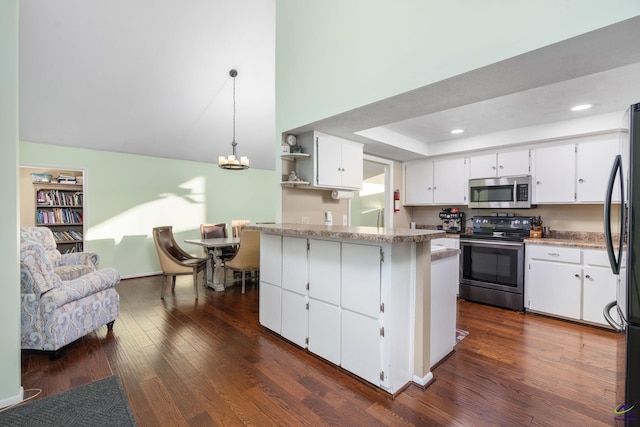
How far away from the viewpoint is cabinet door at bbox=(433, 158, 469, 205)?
4297 millimetres

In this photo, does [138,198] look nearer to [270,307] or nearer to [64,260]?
[64,260]

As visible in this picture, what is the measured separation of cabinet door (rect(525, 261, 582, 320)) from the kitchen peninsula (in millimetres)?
2201

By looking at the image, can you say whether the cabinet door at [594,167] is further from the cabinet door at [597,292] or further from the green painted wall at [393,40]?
the green painted wall at [393,40]

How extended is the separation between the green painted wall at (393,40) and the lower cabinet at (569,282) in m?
2.73

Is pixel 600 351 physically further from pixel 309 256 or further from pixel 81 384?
pixel 81 384

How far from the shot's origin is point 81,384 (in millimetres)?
2008

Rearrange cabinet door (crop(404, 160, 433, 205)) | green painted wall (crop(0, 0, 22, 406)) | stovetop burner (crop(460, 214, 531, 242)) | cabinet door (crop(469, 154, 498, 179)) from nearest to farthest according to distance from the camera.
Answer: green painted wall (crop(0, 0, 22, 406)), stovetop burner (crop(460, 214, 531, 242)), cabinet door (crop(469, 154, 498, 179)), cabinet door (crop(404, 160, 433, 205))

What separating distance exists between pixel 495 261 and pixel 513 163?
135cm

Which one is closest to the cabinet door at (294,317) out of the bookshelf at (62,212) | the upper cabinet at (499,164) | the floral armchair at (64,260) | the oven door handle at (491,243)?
the floral armchair at (64,260)

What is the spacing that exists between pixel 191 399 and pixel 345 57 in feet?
9.16

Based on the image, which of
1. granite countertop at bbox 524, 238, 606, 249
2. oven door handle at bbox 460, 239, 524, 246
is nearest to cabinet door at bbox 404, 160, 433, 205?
oven door handle at bbox 460, 239, 524, 246

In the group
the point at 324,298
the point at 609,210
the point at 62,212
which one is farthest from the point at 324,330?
the point at 62,212

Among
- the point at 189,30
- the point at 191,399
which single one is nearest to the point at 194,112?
the point at 189,30

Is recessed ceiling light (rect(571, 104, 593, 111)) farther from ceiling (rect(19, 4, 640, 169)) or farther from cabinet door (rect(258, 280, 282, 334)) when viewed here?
cabinet door (rect(258, 280, 282, 334))
